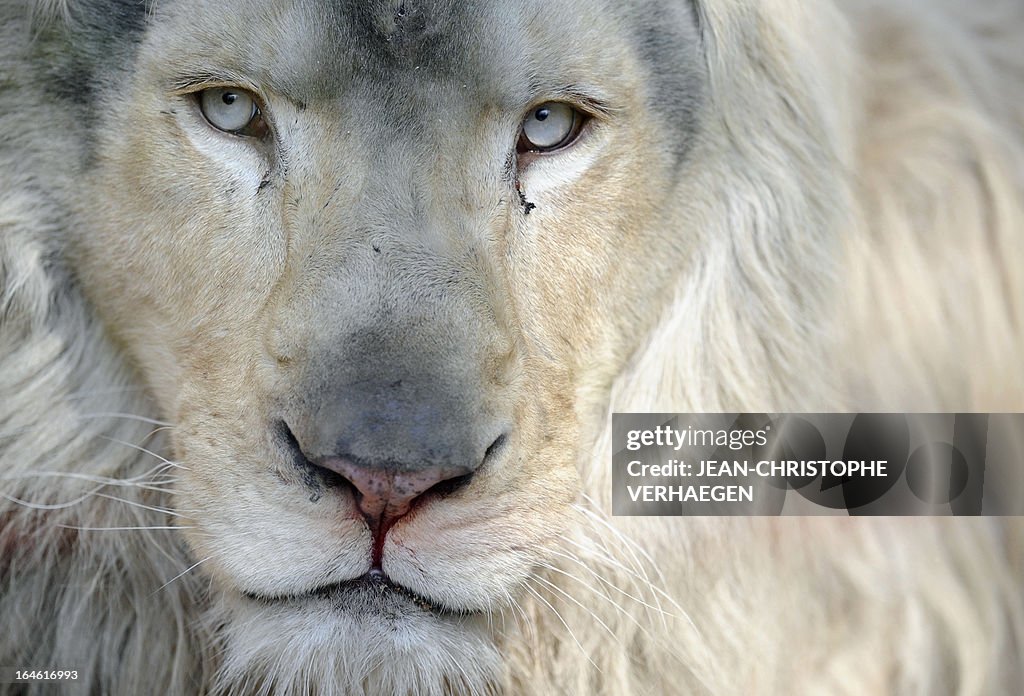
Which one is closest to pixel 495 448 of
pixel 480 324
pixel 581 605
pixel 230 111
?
pixel 480 324

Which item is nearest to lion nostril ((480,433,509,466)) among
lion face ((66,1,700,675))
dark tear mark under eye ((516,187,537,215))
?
lion face ((66,1,700,675))

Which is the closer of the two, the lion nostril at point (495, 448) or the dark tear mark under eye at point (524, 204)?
the lion nostril at point (495, 448)

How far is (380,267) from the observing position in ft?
3.56

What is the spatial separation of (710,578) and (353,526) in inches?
17.9

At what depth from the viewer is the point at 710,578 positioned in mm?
1258

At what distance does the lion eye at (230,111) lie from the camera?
3.77ft

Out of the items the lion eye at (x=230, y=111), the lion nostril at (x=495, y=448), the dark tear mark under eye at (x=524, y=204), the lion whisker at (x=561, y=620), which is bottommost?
the lion whisker at (x=561, y=620)

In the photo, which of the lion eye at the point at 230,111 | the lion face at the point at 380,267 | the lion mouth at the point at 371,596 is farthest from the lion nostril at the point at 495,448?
the lion eye at the point at 230,111

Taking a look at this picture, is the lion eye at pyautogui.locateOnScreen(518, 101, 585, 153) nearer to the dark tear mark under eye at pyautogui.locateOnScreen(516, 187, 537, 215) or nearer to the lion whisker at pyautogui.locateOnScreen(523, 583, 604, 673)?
the dark tear mark under eye at pyautogui.locateOnScreen(516, 187, 537, 215)

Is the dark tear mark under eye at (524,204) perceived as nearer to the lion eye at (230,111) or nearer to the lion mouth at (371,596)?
the lion eye at (230,111)

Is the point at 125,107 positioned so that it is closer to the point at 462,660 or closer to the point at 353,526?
the point at 353,526

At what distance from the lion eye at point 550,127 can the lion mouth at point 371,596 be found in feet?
1.58

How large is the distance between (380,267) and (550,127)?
0.83ft

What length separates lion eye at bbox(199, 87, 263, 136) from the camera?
1.15 metres
